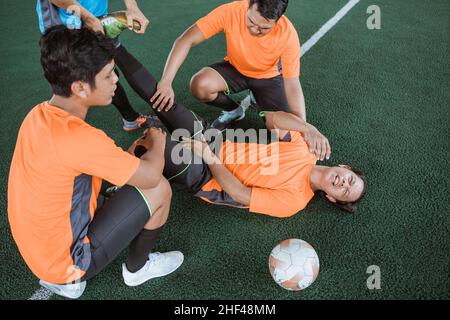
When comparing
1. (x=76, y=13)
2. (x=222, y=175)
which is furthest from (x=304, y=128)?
(x=76, y=13)

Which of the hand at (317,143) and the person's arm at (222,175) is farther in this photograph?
the hand at (317,143)

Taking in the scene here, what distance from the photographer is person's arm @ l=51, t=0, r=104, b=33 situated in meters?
1.93

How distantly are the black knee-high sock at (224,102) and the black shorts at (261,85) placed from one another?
0.17 ft

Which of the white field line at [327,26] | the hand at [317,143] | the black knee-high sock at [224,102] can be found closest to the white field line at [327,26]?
the white field line at [327,26]

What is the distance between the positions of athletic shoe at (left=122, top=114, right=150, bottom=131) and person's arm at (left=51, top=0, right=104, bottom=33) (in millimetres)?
795

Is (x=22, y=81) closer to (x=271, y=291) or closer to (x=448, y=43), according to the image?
(x=271, y=291)

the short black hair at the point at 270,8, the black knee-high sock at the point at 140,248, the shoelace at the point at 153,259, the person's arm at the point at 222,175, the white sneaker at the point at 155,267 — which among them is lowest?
the white sneaker at the point at 155,267

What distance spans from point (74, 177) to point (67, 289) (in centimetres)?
63

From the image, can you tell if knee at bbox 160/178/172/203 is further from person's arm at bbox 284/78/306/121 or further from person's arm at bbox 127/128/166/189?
person's arm at bbox 284/78/306/121

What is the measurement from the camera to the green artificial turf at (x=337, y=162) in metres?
1.85

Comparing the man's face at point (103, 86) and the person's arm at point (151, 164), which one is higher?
the man's face at point (103, 86)

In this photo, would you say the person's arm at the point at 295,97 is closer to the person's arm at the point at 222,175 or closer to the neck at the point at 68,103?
the person's arm at the point at 222,175

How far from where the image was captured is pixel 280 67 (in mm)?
2680

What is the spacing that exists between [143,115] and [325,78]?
1.65m
